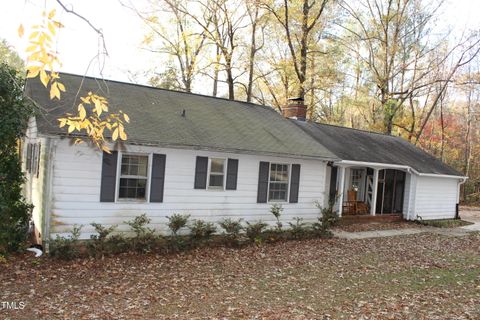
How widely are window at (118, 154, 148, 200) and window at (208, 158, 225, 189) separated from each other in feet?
6.50

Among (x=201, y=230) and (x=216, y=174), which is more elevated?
(x=216, y=174)

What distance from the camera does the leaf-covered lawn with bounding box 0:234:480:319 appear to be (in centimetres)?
648

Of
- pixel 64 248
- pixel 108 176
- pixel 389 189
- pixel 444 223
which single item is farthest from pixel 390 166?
pixel 64 248

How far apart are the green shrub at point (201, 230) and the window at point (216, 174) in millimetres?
1179

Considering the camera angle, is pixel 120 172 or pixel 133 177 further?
pixel 133 177

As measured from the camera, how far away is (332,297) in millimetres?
7469

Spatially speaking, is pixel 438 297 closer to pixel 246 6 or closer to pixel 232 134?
pixel 232 134

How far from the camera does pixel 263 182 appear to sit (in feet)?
41.5

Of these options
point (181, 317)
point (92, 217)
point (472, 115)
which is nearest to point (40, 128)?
point (92, 217)

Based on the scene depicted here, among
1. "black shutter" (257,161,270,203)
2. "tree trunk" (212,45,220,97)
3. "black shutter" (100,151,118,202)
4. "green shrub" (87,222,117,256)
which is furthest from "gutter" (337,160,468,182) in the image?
"tree trunk" (212,45,220,97)

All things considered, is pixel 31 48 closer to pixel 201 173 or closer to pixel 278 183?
pixel 201 173

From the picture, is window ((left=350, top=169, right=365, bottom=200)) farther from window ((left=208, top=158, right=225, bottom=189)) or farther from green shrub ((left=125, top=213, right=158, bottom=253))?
green shrub ((left=125, top=213, right=158, bottom=253))

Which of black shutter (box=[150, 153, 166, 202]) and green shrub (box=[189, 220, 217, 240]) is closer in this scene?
black shutter (box=[150, 153, 166, 202])

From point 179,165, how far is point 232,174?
1.77 m
